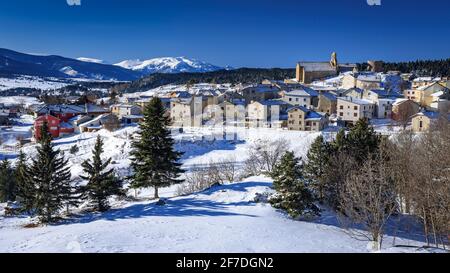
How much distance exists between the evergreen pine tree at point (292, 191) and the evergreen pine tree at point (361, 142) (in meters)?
7.59

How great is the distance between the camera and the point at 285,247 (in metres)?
15.1

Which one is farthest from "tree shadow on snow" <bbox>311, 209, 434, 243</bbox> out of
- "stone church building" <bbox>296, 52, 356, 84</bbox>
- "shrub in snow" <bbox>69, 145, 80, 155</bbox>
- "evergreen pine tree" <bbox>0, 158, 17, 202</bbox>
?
"stone church building" <bbox>296, 52, 356, 84</bbox>

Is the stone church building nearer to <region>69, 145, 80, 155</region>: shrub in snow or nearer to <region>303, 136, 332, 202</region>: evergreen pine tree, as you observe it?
<region>69, 145, 80, 155</region>: shrub in snow

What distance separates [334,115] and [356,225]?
54.4m

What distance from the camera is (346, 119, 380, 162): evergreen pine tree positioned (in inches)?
1086

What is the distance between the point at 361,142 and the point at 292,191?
9646 millimetres

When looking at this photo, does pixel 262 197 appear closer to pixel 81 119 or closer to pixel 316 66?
pixel 81 119

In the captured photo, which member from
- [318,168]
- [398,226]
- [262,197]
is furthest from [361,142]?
[262,197]

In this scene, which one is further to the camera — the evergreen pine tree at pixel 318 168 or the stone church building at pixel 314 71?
the stone church building at pixel 314 71

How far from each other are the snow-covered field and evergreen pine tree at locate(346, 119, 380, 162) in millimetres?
5936

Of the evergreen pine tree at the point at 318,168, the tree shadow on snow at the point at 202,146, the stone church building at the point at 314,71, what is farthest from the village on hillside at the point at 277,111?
the stone church building at the point at 314,71

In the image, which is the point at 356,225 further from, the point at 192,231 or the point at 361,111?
the point at 361,111

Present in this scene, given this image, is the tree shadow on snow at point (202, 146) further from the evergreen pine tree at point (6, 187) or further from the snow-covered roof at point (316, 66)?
the snow-covered roof at point (316, 66)

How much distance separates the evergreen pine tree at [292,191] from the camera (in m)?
21.1
